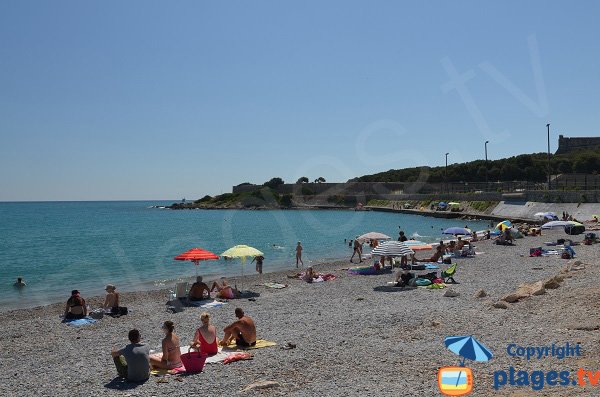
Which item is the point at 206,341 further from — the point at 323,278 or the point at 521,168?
the point at 521,168

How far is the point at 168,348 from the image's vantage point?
31.8ft

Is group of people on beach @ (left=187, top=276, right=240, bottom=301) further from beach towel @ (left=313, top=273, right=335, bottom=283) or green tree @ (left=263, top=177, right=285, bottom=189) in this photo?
green tree @ (left=263, top=177, right=285, bottom=189)

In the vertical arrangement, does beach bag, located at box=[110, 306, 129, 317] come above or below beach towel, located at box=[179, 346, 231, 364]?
Answer: below

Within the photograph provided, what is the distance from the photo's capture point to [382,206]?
113250 millimetres

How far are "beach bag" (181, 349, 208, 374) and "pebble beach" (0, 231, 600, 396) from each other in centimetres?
16

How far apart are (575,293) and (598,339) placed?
4.43 meters

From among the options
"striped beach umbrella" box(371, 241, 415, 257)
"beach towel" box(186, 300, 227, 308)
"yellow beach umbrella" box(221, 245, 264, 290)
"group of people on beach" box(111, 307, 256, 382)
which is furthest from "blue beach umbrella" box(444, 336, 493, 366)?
"yellow beach umbrella" box(221, 245, 264, 290)

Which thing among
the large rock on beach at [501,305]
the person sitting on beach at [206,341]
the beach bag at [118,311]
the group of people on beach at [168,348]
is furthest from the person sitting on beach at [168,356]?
the large rock on beach at [501,305]

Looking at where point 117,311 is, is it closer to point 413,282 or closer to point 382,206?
point 413,282

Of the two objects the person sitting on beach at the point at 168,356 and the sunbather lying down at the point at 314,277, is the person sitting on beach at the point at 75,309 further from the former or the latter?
the sunbather lying down at the point at 314,277

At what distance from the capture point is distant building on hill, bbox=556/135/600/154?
128 metres

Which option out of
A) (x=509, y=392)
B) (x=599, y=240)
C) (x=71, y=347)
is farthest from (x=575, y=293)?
(x=599, y=240)

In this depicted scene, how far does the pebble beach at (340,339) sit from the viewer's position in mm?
8273

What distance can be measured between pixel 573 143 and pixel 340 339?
13605 centimetres
